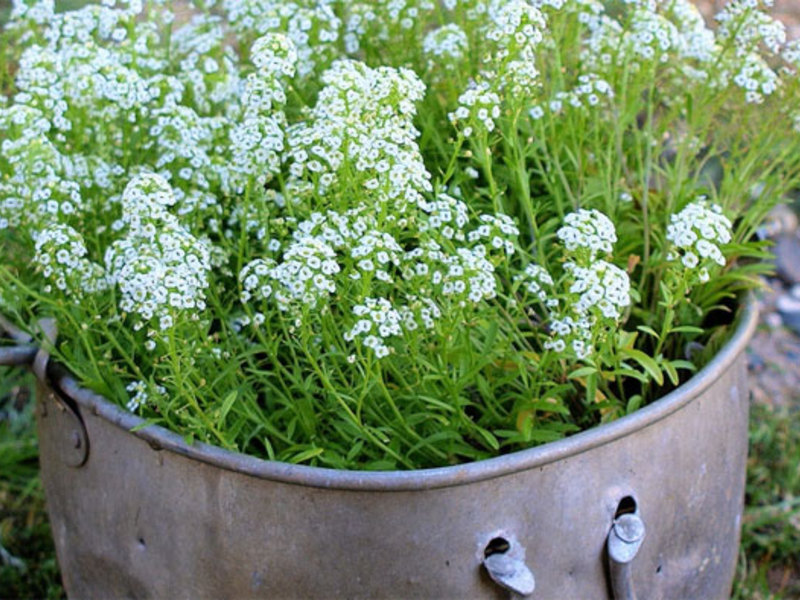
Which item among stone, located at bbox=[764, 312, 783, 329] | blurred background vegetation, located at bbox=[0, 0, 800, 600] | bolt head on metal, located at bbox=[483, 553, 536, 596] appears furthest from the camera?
stone, located at bbox=[764, 312, 783, 329]

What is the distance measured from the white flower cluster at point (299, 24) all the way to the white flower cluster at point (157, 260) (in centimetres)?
59

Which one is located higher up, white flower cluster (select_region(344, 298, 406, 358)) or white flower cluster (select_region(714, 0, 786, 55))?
white flower cluster (select_region(714, 0, 786, 55))

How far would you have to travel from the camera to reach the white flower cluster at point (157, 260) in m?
1.59

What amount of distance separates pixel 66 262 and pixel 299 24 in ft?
2.53

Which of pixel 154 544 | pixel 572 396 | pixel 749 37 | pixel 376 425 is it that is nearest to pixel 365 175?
pixel 376 425

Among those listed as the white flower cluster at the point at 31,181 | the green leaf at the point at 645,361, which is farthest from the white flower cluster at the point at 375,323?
the white flower cluster at the point at 31,181

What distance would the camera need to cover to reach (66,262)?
69.1 inches

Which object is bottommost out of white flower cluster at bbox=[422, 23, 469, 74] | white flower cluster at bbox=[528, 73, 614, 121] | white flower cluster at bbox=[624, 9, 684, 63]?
white flower cluster at bbox=[528, 73, 614, 121]

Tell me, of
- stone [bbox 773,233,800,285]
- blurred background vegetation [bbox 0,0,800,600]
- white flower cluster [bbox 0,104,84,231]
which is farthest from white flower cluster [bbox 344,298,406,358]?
stone [bbox 773,233,800,285]

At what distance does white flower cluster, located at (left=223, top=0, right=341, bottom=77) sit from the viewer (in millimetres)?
2201

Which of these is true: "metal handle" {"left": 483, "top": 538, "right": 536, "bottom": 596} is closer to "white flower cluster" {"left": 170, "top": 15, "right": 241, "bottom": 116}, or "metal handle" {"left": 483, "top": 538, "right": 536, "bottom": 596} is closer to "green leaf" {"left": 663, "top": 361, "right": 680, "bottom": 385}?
"green leaf" {"left": 663, "top": 361, "right": 680, "bottom": 385}

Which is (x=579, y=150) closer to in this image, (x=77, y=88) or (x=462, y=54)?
(x=462, y=54)

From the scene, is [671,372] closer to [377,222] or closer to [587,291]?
[587,291]

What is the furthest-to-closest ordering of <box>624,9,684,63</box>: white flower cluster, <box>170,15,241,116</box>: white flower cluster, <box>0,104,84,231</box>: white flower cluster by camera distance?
<box>170,15,241,116</box>: white flower cluster < <box>624,9,684,63</box>: white flower cluster < <box>0,104,84,231</box>: white flower cluster
